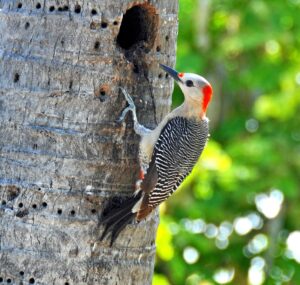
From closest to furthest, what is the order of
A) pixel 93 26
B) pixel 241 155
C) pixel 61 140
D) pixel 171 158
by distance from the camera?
pixel 61 140 → pixel 93 26 → pixel 171 158 → pixel 241 155

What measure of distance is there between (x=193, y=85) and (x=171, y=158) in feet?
2.51

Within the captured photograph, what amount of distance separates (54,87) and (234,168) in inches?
207

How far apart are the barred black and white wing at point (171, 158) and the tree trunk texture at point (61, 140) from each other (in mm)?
194

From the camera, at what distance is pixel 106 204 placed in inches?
248

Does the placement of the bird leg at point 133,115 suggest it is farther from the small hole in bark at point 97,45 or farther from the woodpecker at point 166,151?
the small hole in bark at point 97,45

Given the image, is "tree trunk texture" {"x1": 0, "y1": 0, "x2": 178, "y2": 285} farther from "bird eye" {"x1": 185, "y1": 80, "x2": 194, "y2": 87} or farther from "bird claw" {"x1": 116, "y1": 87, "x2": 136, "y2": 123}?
"bird eye" {"x1": 185, "y1": 80, "x2": 194, "y2": 87}

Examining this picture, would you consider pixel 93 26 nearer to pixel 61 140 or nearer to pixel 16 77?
pixel 16 77

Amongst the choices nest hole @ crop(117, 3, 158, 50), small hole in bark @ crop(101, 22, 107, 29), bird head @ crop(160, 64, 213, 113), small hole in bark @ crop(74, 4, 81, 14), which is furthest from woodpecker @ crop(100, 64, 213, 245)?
small hole in bark @ crop(74, 4, 81, 14)

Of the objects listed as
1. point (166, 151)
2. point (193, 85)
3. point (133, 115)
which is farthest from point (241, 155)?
point (133, 115)

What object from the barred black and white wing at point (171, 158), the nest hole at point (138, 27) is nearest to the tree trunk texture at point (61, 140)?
the barred black and white wing at point (171, 158)

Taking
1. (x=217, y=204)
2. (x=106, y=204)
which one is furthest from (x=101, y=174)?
(x=217, y=204)

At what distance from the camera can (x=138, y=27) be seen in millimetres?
6770

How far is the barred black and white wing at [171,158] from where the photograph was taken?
6.54 m

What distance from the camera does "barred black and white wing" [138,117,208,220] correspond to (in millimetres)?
6539
